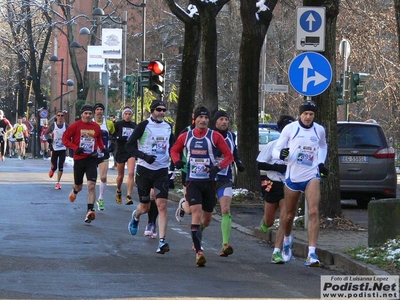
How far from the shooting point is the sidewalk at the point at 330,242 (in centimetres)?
1145

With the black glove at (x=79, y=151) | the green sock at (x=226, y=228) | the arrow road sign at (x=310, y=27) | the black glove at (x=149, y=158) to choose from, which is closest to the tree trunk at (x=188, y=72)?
the black glove at (x=79, y=151)

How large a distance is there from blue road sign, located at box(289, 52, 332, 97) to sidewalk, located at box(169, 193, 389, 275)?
197cm

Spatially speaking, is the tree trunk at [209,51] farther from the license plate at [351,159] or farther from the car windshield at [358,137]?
the license plate at [351,159]

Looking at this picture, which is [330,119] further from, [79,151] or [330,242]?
[79,151]

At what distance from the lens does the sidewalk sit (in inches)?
451

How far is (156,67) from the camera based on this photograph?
24.0m

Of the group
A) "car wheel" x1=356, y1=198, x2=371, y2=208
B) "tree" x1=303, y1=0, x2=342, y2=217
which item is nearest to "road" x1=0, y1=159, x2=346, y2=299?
"tree" x1=303, y1=0, x2=342, y2=217

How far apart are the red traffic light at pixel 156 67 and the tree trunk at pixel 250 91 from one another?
2.67 meters

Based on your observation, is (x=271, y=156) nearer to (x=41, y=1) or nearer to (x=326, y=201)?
(x=326, y=201)

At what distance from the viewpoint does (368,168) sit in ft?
69.3

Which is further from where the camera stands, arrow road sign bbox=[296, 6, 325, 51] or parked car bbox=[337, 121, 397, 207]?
parked car bbox=[337, 121, 397, 207]

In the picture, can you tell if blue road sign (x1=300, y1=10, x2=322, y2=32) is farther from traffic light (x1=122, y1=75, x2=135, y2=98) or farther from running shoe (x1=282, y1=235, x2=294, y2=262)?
traffic light (x1=122, y1=75, x2=135, y2=98)

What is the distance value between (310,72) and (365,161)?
6.59 metres

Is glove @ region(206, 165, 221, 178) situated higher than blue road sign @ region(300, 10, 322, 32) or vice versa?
blue road sign @ region(300, 10, 322, 32)
